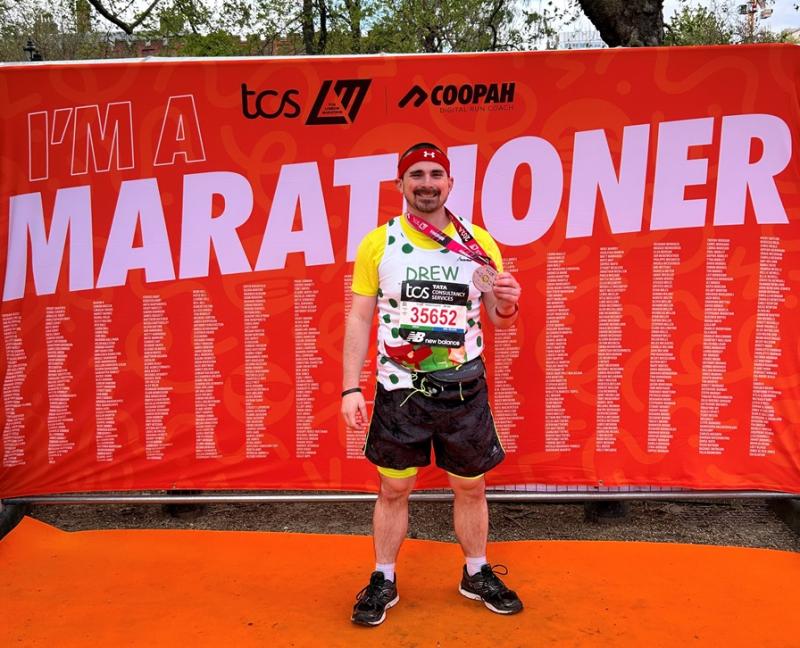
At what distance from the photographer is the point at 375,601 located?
116 inches

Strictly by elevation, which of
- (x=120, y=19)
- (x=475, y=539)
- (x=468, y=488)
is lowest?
(x=475, y=539)

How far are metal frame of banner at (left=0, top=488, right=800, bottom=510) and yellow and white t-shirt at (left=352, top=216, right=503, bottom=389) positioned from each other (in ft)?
3.68

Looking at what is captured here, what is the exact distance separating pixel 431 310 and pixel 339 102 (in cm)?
140

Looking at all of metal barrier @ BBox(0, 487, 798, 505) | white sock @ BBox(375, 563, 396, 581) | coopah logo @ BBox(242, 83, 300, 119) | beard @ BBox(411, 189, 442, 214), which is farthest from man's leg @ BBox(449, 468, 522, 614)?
coopah logo @ BBox(242, 83, 300, 119)

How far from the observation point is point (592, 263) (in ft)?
11.9

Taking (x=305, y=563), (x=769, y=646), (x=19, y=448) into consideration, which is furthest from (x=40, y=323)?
(x=769, y=646)

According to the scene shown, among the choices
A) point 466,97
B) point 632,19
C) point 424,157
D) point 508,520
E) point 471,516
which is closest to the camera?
point 424,157

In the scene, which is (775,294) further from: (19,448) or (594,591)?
(19,448)

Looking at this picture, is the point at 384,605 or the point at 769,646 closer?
the point at 769,646

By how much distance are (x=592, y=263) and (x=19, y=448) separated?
3.36 metres

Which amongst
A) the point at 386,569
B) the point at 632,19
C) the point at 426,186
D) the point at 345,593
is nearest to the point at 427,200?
the point at 426,186

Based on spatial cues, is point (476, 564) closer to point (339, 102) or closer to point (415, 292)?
point (415, 292)

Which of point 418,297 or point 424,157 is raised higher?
point 424,157

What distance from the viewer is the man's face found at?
2.86m
